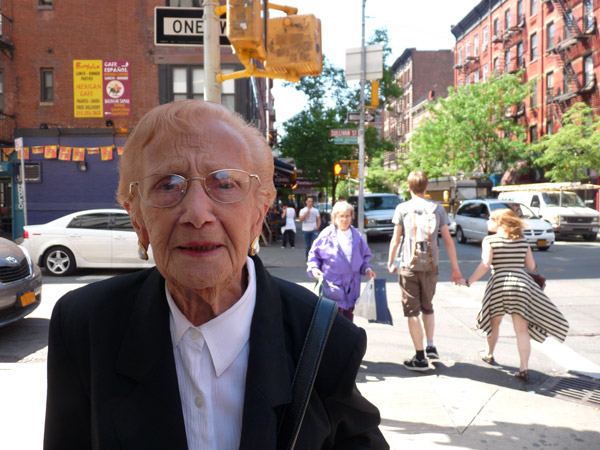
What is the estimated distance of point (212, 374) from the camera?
5.24ft

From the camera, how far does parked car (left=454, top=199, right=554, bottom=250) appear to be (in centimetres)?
1891

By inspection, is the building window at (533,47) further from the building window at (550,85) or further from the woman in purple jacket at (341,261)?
the woman in purple jacket at (341,261)

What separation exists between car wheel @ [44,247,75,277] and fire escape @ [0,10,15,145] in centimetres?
1133

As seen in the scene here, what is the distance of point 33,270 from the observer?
7.68 meters

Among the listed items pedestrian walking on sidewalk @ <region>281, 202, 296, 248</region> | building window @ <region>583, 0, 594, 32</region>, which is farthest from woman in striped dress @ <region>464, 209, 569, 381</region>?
building window @ <region>583, 0, 594, 32</region>

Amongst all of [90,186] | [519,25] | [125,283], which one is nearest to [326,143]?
[90,186]

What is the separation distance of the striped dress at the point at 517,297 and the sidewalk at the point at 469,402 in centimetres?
55

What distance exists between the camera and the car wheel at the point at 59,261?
509 inches

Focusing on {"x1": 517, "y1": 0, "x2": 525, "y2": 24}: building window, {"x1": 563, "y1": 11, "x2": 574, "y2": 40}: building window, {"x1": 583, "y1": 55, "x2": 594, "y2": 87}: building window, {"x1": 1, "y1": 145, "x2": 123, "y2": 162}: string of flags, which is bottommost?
{"x1": 1, "y1": 145, "x2": 123, "y2": 162}: string of flags

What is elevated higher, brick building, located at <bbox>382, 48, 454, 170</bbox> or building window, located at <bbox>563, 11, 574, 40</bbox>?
brick building, located at <bbox>382, 48, 454, 170</bbox>

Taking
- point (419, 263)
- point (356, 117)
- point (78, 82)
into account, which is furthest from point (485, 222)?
point (78, 82)

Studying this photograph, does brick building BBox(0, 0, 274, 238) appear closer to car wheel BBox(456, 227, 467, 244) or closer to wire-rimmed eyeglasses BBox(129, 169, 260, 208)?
car wheel BBox(456, 227, 467, 244)

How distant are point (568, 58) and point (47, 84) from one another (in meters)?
31.2

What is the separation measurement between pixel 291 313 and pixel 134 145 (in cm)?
71
